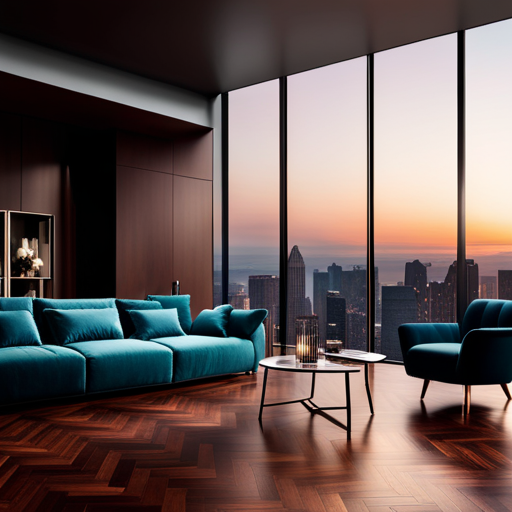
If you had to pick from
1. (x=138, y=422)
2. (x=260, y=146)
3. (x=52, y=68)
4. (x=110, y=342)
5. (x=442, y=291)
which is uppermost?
(x=52, y=68)

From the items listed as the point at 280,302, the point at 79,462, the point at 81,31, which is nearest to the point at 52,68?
the point at 81,31

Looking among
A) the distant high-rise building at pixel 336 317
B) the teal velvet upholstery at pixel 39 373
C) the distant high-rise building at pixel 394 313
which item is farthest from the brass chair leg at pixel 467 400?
the teal velvet upholstery at pixel 39 373

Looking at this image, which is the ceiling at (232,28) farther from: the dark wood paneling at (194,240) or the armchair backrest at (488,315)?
the armchair backrest at (488,315)

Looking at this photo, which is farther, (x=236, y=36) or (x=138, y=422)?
(x=236, y=36)

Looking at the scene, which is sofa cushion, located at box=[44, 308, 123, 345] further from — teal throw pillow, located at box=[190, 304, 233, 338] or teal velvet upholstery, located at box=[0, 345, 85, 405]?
teal throw pillow, located at box=[190, 304, 233, 338]

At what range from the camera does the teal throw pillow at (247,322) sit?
5.66 meters

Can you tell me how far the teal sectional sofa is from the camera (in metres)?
4.34

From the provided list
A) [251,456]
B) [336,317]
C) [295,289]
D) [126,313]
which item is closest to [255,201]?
[295,289]

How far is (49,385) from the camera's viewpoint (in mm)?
4348

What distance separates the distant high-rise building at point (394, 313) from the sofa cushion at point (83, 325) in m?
2.68

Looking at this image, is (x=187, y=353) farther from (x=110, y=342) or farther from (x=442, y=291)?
(x=442, y=291)

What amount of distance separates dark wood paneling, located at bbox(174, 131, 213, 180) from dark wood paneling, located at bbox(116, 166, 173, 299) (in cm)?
26

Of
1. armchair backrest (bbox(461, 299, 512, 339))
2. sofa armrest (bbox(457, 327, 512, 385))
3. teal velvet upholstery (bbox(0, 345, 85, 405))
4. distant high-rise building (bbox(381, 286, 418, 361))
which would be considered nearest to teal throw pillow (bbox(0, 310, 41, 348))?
teal velvet upholstery (bbox(0, 345, 85, 405))

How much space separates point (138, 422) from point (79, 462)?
0.88 meters
